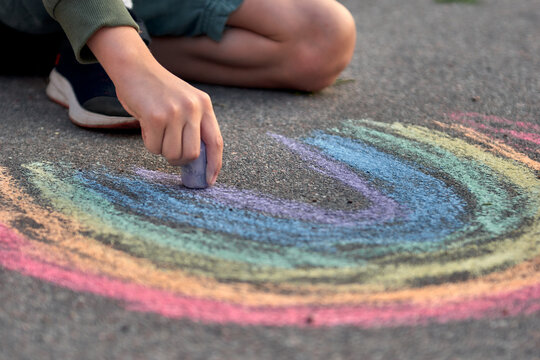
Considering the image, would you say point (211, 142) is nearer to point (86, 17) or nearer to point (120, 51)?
point (120, 51)

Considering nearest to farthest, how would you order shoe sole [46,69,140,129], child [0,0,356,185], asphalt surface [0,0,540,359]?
asphalt surface [0,0,540,359] < shoe sole [46,69,140,129] < child [0,0,356,185]

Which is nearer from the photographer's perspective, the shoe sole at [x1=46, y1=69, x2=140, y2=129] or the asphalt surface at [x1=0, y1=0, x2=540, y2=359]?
the asphalt surface at [x1=0, y1=0, x2=540, y2=359]

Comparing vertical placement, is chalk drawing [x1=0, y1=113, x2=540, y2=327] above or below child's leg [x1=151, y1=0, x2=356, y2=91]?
below

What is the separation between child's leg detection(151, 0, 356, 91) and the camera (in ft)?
5.96

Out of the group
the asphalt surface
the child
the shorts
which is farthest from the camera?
the shorts

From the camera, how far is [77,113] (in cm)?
158

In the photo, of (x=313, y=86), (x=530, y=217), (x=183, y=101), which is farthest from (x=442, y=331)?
(x=313, y=86)

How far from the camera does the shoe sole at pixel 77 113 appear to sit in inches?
59.2

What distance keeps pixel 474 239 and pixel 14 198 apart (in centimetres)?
90

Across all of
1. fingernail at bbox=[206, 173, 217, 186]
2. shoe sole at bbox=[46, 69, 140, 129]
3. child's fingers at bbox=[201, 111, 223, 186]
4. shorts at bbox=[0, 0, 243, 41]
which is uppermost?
shorts at bbox=[0, 0, 243, 41]

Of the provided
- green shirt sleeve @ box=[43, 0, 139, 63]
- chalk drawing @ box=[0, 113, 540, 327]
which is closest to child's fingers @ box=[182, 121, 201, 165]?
chalk drawing @ box=[0, 113, 540, 327]

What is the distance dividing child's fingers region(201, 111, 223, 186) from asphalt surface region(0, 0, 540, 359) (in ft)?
0.34

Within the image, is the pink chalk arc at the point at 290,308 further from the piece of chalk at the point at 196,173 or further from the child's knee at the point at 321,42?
the child's knee at the point at 321,42

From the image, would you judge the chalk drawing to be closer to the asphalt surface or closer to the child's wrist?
the asphalt surface
